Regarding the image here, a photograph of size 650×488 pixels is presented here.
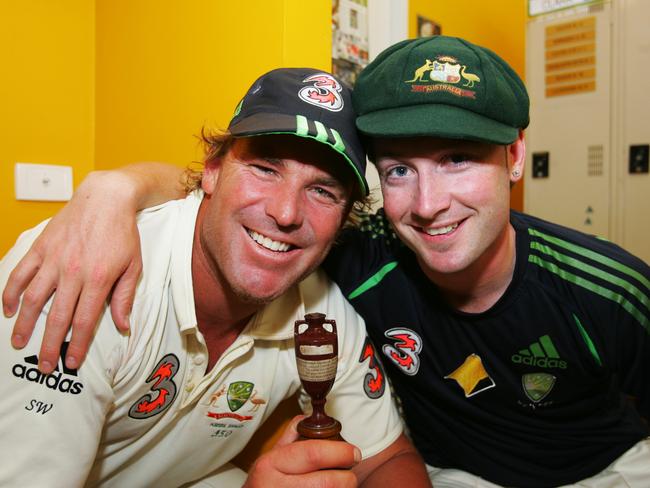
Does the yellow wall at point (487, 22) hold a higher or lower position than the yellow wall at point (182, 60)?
higher

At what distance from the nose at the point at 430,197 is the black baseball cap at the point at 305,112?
13 centimetres

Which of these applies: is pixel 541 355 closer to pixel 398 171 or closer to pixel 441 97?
pixel 398 171

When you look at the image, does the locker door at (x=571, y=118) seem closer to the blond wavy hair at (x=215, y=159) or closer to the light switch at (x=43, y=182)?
the blond wavy hair at (x=215, y=159)

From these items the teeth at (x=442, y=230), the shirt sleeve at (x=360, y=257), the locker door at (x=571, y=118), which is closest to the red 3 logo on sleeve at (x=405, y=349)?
the shirt sleeve at (x=360, y=257)

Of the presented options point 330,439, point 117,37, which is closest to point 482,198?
point 330,439

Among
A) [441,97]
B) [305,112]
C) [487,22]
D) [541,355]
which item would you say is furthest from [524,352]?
[487,22]

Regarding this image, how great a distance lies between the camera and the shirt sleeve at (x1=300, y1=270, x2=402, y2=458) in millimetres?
1540

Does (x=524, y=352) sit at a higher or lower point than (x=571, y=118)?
lower

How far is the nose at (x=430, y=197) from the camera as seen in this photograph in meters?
1.26

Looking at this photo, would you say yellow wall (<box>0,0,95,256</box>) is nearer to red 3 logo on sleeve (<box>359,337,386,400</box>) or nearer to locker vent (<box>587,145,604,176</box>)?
red 3 logo on sleeve (<box>359,337,386,400</box>)

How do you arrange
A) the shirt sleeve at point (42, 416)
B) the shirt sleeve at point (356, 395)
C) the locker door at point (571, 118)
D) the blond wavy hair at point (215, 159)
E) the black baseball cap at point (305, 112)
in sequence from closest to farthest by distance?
1. the shirt sleeve at point (42, 416)
2. the black baseball cap at point (305, 112)
3. the blond wavy hair at point (215, 159)
4. the shirt sleeve at point (356, 395)
5. the locker door at point (571, 118)

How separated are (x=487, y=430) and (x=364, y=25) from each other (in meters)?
1.60

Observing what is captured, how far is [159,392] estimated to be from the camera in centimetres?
130

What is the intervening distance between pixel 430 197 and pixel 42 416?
94 centimetres
